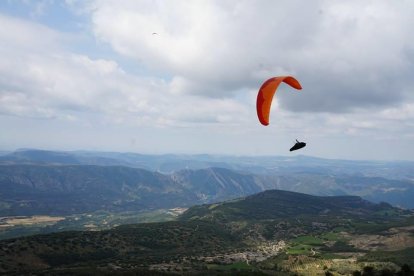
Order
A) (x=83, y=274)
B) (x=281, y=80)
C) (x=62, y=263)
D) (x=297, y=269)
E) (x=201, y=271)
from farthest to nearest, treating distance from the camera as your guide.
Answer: (x=62, y=263), (x=297, y=269), (x=201, y=271), (x=83, y=274), (x=281, y=80)

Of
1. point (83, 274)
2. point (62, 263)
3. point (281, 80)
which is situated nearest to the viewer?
point (281, 80)

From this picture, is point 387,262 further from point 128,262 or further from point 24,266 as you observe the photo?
point 24,266

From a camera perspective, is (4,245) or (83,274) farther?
(4,245)

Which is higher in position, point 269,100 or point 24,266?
point 269,100

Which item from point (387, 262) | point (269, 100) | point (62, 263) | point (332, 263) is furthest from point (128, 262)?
point (269, 100)

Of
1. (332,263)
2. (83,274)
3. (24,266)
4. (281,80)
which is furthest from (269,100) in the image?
(24,266)
